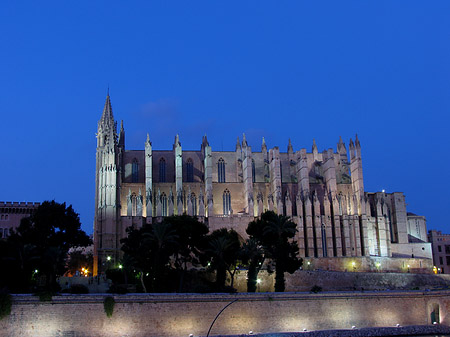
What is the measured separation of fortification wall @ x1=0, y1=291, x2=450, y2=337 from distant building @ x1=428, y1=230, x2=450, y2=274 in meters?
35.7

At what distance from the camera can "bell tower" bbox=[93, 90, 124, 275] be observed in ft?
198

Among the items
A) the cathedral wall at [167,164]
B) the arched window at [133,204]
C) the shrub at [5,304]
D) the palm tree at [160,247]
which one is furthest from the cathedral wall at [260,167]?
the shrub at [5,304]

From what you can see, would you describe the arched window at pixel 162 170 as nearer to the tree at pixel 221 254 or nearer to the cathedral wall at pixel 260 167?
the cathedral wall at pixel 260 167

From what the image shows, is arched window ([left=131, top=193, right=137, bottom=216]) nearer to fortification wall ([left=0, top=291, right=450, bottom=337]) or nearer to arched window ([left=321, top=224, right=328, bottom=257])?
arched window ([left=321, top=224, right=328, bottom=257])

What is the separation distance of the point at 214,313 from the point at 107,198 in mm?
27191

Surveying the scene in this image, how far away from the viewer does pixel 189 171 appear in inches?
2872

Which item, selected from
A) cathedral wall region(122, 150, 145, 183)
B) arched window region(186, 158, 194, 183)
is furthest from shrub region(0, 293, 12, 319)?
arched window region(186, 158, 194, 183)

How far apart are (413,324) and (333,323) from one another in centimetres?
634

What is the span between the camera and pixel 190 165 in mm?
73188

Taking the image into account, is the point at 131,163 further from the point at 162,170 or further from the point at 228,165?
the point at 228,165

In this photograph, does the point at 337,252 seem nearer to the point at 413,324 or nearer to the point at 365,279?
the point at 365,279

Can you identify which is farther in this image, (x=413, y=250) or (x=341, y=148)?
(x=341, y=148)

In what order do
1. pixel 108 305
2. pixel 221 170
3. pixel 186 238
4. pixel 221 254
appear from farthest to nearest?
pixel 221 170, pixel 186 238, pixel 221 254, pixel 108 305

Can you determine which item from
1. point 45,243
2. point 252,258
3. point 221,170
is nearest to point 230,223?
point 221,170
